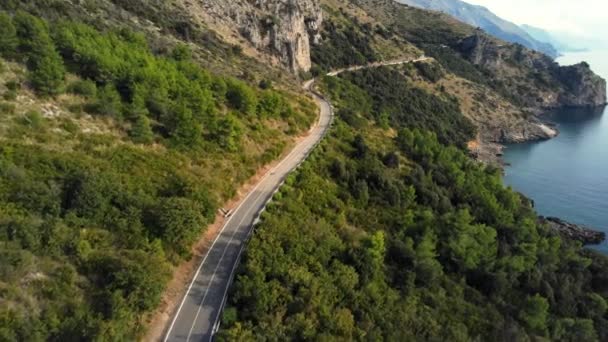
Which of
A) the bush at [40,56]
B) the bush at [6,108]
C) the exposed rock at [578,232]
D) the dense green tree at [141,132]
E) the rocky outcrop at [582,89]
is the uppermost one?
the rocky outcrop at [582,89]

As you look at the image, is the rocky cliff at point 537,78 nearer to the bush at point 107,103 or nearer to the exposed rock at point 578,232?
the exposed rock at point 578,232

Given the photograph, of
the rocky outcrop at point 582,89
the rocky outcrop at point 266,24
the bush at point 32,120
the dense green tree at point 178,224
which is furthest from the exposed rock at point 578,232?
the rocky outcrop at point 582,89

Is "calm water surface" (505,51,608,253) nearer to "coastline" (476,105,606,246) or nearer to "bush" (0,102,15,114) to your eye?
"coastline" (476,105,606,246)

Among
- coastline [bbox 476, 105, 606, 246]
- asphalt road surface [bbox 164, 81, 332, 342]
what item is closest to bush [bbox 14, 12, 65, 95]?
asphalt road surface [bbox 164, 81, 332, 342]

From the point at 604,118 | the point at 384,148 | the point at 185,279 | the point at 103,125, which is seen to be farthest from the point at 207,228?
the point at 604,118

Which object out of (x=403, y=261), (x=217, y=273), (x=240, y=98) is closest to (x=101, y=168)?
(x=217, y=273)
